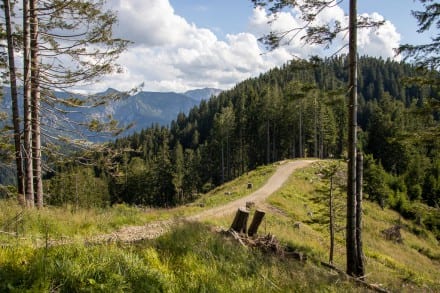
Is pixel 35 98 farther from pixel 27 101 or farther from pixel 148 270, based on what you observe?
pixel 148 270

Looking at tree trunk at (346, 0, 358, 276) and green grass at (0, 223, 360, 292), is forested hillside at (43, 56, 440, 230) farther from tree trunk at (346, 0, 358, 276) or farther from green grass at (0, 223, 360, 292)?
green grass at (0, 223, 360, 292)

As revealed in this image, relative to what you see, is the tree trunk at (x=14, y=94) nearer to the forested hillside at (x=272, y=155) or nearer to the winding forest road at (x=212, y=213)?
the winding forest road at (x=212, y=213)

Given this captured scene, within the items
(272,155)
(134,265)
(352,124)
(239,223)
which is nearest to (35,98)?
(239,223)

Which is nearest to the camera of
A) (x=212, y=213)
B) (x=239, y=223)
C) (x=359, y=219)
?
(x=239, y=223)

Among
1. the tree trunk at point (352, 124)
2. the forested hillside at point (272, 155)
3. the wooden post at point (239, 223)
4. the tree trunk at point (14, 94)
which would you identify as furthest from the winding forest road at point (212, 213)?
the forested hillside at point (272, 155)

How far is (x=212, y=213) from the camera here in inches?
749

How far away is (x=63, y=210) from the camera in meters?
11.5

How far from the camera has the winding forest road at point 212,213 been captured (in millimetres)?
9556

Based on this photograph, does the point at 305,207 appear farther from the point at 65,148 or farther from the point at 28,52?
the point at 28,52

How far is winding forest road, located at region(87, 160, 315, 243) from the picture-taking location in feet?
31.4

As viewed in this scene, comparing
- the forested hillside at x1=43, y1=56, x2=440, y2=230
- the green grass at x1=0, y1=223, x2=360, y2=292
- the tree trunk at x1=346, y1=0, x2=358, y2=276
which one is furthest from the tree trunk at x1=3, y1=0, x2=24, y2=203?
the forested hillside at x1=43, y1=56, x2=440, y2=230

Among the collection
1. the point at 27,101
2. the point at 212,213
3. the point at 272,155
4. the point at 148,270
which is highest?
the point at 27,101

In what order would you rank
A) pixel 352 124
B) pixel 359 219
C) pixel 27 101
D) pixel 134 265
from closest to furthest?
pixel 134 265 < pixel 352 124 < pixel 359 219 < pixel 27 101

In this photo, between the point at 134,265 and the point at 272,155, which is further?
the point at 272,155
